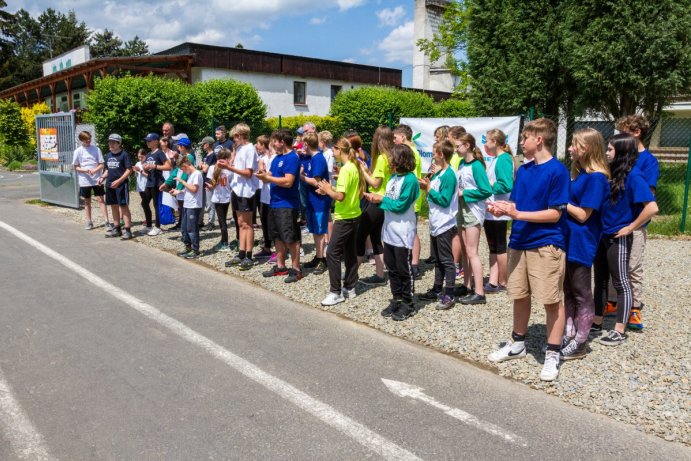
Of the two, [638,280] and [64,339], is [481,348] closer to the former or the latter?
[638,280]

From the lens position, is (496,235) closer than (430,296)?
No

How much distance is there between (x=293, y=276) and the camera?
752 centimetres

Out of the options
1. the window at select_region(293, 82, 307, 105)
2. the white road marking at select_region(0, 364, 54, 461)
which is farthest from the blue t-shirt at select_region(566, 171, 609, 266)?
the window at select_region(293, 82, 307, 105)

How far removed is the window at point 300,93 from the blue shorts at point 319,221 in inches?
1028

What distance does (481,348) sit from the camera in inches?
203

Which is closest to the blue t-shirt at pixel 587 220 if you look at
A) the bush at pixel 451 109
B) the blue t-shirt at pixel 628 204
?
the blue t-shirt at pixel 628 204

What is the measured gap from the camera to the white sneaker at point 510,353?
488cm

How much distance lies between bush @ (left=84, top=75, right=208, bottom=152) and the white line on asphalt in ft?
41.2

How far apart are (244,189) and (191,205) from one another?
1.04 meters

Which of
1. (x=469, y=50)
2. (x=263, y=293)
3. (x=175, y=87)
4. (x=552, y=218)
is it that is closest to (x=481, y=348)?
(x=552, y=218)

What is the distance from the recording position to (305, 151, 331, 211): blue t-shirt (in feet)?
23.2

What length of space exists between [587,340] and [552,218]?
5.19 feet

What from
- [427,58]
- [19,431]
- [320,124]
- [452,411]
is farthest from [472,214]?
[427,58]

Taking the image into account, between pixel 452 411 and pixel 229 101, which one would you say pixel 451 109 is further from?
pixel 452 411
